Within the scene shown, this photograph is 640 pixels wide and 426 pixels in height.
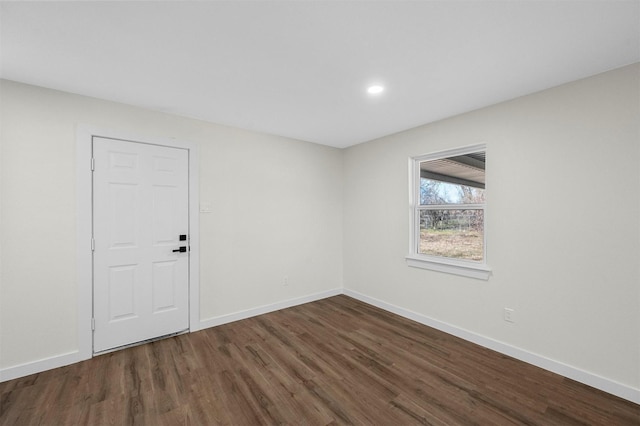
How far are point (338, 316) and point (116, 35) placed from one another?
348cm

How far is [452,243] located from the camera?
10.5ft

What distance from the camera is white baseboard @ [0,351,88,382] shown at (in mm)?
2170

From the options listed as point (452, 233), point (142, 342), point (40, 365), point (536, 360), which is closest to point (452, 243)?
point (452, 233)

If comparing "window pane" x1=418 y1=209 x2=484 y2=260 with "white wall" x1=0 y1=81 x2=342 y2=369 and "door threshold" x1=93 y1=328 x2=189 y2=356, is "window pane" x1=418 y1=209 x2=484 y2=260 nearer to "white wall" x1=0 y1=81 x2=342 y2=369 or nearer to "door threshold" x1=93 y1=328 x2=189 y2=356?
"white wall" x1=0 y1=81 x2=342 y2=369

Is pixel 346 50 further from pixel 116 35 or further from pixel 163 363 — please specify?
pixel 163 363

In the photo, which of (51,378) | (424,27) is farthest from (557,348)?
(51,378)

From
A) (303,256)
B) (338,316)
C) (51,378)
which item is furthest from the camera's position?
(303,256)

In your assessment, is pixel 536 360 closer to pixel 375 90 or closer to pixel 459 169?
pixel 459 169

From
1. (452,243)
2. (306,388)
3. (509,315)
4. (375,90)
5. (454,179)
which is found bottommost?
(306,388)

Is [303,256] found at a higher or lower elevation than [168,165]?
lower

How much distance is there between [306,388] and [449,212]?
8.07ft

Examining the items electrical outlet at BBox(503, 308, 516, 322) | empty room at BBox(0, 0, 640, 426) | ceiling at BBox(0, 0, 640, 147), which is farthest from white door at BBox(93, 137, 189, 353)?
electrical outlet at BBox(503, 308, 516, 322)

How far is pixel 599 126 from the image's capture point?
211 centimetres

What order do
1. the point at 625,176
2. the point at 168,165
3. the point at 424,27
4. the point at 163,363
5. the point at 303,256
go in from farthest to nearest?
the point at 303,256 → the point at 168,165 → the point at 163,363 → the point at 625,176 → the point at 424,27
